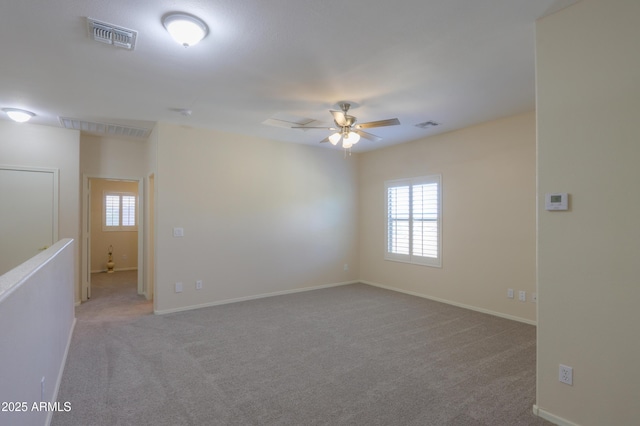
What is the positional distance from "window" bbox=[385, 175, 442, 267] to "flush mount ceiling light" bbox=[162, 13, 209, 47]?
4.27 meters

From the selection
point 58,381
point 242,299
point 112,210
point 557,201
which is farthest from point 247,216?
point 112,210

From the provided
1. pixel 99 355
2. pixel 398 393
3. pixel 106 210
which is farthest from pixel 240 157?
pixel 106 210

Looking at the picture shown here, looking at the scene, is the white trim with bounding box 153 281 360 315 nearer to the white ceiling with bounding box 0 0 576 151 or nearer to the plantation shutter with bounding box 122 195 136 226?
the white ceiling with bounding box 0 0 576 151

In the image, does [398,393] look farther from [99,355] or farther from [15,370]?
[99,355]

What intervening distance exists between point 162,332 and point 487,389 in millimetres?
3507

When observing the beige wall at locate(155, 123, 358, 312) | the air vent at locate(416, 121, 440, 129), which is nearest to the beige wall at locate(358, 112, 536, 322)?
the air vent at locate(416, 121, 440, 129)

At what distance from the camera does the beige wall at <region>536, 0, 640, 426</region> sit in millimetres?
1908

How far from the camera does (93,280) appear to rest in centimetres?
712

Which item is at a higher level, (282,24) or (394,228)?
(282,24)

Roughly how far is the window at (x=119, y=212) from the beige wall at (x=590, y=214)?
9028 millimetres

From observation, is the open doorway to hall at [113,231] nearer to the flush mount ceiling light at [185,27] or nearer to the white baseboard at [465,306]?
the white baseboard at [465,306]

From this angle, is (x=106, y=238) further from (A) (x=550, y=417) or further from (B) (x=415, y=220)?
(A) (x=550, y=417)

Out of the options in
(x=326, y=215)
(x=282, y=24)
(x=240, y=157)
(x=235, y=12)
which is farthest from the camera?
(x=326, y=215)

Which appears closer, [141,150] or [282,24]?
[282,24]
